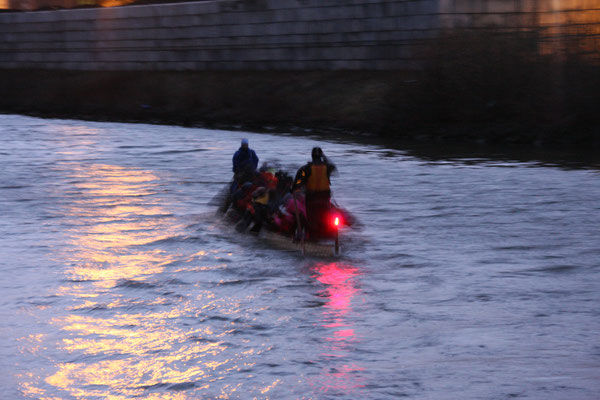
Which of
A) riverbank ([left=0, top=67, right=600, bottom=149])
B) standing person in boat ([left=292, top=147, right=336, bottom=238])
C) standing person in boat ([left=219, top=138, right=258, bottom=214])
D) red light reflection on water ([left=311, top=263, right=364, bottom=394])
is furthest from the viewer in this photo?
riverbank ([left=0, top=67, right=600, bottom=149])

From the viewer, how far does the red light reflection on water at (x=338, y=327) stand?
344 inches

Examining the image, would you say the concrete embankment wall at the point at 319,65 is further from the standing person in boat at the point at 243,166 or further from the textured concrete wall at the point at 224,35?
the standing person in boat at the point at 243,166

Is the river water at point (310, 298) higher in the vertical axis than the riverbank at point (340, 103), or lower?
lower

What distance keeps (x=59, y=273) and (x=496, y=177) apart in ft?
44.1

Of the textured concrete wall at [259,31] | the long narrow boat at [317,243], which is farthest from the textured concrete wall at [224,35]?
the long narrow boat at [317,243]

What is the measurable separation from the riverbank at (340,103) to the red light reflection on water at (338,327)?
60.5 feet

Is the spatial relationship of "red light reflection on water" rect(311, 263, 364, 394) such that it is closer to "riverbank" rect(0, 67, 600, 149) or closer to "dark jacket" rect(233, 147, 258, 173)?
"dark jacket" rect(233, 147, 258, 173)

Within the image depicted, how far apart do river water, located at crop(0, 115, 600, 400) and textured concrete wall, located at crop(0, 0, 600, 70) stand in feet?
38.2

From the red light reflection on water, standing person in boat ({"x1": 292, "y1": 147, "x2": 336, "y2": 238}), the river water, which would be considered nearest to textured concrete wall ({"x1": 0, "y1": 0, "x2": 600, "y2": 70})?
the river water

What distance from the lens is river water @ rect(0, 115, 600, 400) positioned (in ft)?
29.1

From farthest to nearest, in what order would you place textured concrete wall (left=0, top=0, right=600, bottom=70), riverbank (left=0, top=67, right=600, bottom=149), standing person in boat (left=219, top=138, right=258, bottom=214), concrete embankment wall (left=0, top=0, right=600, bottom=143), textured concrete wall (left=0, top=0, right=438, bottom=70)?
textured concrete wall (left=0, top=0, right=438, bottom=70) → textured concrete wall (left=0, top=0, right=600, bottom=70) → concrete embankment wall (left=0, top=0, right=600, bottom=143) → riverbank (left=0, top=67, right=600, bottom=149) → standing person in boat (left=219, top=138, right=258, bottom=214)

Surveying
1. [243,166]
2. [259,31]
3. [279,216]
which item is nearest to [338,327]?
[279,216]

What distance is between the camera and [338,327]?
34.8ft

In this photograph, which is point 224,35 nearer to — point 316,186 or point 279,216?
point 279,216
